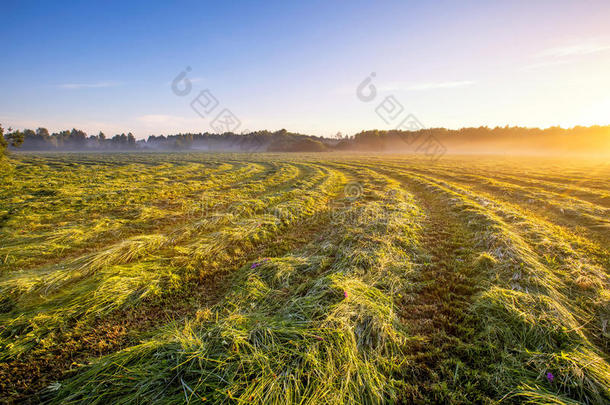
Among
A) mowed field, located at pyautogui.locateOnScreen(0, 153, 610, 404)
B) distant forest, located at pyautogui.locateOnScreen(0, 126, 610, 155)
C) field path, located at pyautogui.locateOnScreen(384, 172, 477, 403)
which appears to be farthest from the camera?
distant forest, located at pyautogui.locateOnScreen(0, 126, 610, 155)

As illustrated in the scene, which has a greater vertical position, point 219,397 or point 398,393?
point 219,397

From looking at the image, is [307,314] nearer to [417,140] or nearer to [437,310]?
[437,310]

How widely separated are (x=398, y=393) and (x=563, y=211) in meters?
14.3

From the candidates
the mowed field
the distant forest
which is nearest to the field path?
the mowed field

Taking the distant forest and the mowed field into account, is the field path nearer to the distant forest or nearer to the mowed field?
the mowed field

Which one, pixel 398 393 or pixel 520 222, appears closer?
pixel 398 393

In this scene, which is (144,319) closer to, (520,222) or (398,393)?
(398,393)

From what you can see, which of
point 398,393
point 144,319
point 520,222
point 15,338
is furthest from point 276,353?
point 520,222

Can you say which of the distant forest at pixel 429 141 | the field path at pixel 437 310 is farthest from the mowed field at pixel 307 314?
the distant forest at pixel 429 141

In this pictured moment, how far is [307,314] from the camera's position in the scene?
3695 mm

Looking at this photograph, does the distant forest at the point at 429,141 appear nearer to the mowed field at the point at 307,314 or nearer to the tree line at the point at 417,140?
the tree line at the point at 417,140

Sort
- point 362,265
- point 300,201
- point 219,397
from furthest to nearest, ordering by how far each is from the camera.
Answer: point 300,201 → point 362,265 → point 219,397

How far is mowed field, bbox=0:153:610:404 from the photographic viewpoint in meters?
2.66

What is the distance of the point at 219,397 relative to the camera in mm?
2381
